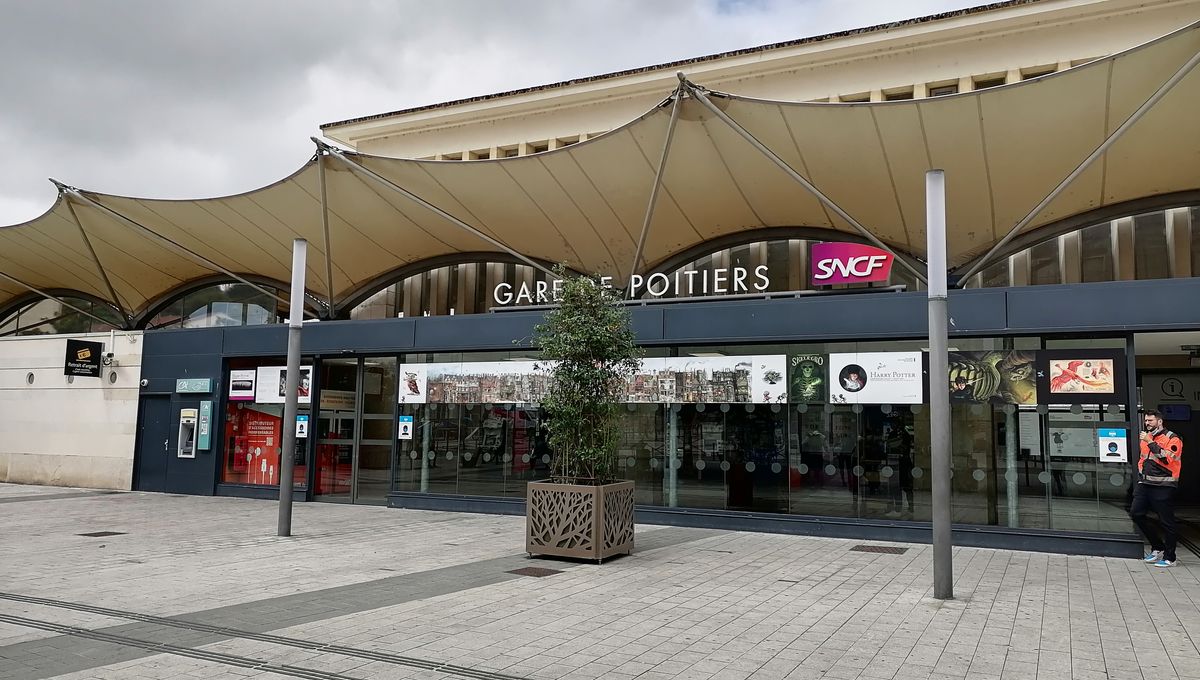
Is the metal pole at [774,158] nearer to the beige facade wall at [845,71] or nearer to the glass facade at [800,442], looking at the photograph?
the glass facade at [800,442]

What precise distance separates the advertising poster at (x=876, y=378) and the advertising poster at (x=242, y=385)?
482 inches

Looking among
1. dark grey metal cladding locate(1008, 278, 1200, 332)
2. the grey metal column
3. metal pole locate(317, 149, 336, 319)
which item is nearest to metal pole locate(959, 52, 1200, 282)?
dark grey metal cladding locate(1008, 278, 1200, 332)

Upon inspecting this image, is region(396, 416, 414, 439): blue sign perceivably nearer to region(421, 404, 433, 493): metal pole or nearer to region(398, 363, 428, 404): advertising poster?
region(421, 404, 433, 493): metal pole

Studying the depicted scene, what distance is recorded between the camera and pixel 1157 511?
9625 mm

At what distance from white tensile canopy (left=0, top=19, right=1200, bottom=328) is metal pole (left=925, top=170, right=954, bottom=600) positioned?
3277 millimetres

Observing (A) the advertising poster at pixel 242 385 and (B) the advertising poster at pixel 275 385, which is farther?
(A) the advertising poster at pixel 242 385

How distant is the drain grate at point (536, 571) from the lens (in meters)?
8.75

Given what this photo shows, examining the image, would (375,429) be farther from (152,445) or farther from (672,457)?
(672,457)

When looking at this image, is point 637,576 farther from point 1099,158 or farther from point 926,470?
point 1099,158

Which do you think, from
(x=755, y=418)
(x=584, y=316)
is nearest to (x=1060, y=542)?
(x=755, y=418)

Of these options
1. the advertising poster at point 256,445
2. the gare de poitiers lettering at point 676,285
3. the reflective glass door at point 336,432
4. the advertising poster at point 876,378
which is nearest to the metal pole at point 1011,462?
the advertising poster at point 876,378

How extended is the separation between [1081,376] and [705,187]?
6.18 metres

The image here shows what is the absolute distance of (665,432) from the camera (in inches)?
536

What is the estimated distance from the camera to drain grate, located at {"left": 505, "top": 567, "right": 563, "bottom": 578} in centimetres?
875
